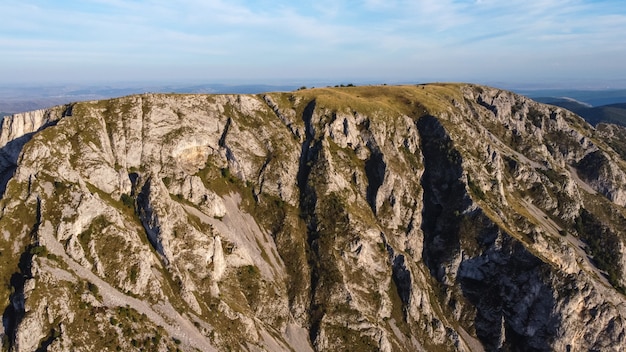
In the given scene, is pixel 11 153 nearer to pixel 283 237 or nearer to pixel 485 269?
pixel 283 237

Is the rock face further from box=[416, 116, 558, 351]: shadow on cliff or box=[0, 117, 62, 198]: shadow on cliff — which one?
box=[0, 117, 62, 198]: shadow on cliff

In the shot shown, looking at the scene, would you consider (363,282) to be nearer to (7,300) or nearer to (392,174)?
(392,174)

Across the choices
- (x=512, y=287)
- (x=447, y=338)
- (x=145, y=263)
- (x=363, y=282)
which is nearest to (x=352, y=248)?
(x=363, y=282)

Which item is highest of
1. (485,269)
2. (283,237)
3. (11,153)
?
(11,153)

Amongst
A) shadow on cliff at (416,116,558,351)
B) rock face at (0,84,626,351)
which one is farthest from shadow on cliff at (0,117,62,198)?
shadow on cliff at (416,116,558,351)

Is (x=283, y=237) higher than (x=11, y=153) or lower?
lower

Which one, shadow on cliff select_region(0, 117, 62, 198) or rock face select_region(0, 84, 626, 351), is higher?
shadow on cliff select_region(0, 117, 62, 198)

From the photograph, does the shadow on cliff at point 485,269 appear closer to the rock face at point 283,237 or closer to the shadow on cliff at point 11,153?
the rock face at point 283,237

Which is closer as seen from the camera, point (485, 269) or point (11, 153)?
point (11, 153)

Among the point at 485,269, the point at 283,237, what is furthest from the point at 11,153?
the point at 485,269
